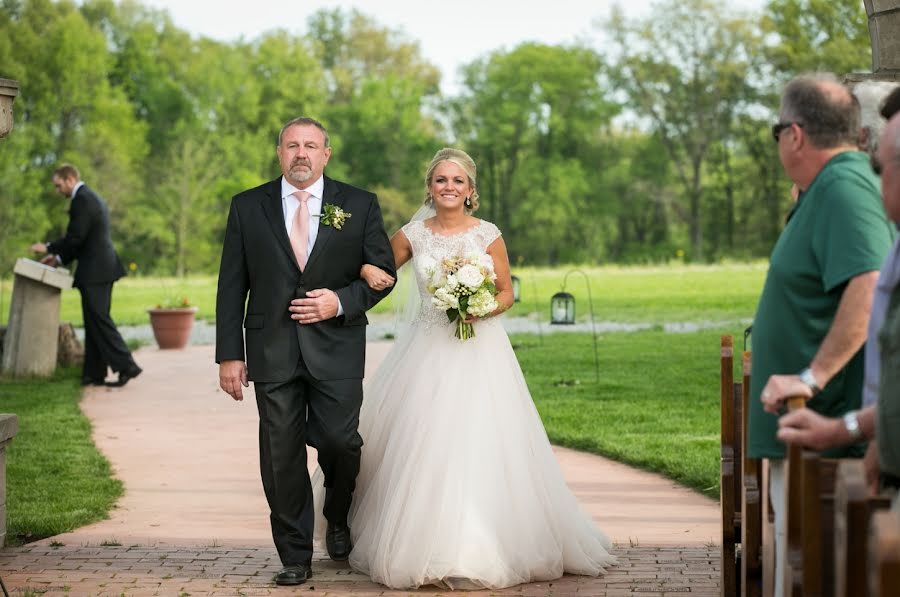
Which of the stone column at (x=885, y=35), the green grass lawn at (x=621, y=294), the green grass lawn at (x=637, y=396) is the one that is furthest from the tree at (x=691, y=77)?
the stone column at (x=885, y=35)

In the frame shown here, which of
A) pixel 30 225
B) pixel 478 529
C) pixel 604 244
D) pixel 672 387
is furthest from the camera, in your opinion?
pixel 604 244

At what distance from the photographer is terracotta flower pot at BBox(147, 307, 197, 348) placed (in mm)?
18719

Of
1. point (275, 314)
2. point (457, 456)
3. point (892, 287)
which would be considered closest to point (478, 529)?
point (457, 456)

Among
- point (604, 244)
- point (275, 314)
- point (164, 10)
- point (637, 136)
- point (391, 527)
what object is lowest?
point (391, 527)

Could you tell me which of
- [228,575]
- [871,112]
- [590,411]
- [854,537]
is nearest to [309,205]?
[228,575]

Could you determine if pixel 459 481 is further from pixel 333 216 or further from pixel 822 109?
pixel 822 109

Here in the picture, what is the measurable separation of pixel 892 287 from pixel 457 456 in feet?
11.1

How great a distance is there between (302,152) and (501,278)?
1229 millimetres

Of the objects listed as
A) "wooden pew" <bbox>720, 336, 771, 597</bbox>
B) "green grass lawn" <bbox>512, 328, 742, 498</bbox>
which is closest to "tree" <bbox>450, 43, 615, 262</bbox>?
"green grass lawn" <bbox>512, 328, 742, 498</bbox>

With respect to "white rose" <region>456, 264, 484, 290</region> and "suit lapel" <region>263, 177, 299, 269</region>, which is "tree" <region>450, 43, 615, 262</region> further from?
"suit lapel" <region>263, 177, 299, 269</region>

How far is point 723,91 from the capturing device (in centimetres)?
5506

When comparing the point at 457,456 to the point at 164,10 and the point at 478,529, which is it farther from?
the point at 164,10

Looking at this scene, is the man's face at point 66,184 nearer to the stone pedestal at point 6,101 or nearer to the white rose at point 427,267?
the stone pedestal at point 6,101

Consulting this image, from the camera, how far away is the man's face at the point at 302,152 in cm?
619
